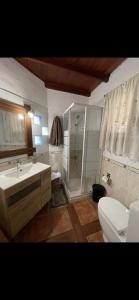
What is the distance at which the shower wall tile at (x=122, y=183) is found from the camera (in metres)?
1.17

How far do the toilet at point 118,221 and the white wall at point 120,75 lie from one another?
1447 mm

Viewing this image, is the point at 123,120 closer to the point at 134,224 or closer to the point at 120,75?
the point at 120,75

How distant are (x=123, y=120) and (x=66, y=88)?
145 centimetres

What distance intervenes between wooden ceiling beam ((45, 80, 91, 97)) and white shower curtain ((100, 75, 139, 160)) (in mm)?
804

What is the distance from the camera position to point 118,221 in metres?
0.96

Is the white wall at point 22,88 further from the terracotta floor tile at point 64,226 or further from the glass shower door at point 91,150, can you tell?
the terracotta floor tile at point 64,226

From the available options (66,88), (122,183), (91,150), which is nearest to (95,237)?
(122,183)

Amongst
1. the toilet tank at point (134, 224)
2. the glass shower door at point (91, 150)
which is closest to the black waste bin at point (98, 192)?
the glass shower door at point (91, 150)

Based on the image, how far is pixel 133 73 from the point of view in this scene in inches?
45.2

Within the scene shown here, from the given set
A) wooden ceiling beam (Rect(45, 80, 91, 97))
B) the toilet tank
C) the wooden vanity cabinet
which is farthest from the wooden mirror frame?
the toilet tank
